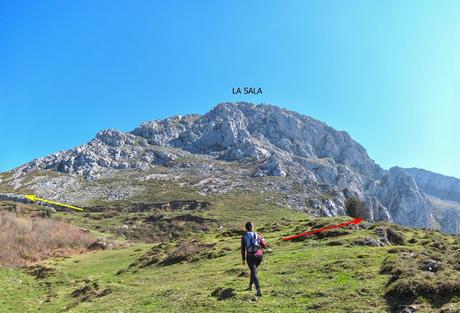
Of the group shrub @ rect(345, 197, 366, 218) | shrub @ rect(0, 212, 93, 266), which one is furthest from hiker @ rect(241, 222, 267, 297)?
shrub @ rect(345, 197, 366, 218)

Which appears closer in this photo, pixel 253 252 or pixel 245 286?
pixel 253 252

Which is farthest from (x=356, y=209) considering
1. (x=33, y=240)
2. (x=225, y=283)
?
(x=225, y=283)

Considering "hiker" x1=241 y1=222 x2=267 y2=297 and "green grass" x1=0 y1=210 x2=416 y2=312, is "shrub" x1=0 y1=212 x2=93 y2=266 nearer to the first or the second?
"green grass" x1=0 y1=210 x2=416 y2=312

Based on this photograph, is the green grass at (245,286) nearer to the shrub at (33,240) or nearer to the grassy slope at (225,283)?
the grassy slope at (225,283)

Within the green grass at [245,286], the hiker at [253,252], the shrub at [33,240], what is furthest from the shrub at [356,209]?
the hiker at [253,252]

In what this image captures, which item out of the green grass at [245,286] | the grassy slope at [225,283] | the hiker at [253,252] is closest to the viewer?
the green grass at [245,286]

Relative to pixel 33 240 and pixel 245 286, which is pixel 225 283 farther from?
pixel 33 240

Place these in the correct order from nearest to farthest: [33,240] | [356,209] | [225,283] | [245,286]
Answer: [245,286], [225,283], [33,240], [356,209]

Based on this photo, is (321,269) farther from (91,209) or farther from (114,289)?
(91,209)

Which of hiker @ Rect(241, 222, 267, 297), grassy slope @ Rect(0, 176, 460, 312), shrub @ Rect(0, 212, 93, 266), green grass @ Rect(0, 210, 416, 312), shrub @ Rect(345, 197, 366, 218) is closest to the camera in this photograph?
green grass @ Rect(0, 210, 416, 312)

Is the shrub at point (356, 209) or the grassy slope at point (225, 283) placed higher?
the shrub at point (356, 209)

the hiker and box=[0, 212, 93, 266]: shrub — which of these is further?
box=[0, 212, 93, 266]: shrub

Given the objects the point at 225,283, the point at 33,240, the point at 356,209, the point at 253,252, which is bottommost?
the point at 225,283

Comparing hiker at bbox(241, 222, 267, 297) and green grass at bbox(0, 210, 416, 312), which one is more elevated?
hiker at bbox(241, 222, 267, 297)
